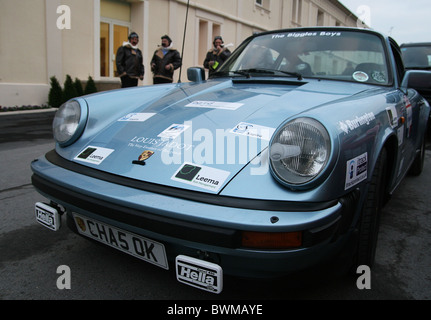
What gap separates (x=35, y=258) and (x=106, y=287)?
1.74 feet

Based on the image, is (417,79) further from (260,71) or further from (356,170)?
(356,170)

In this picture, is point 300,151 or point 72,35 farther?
point 72,35

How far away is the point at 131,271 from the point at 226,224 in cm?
80

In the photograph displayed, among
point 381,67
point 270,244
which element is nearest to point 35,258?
point 270,244

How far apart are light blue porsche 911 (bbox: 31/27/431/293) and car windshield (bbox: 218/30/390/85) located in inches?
6.3

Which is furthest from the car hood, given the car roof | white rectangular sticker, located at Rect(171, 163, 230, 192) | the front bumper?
the car roof

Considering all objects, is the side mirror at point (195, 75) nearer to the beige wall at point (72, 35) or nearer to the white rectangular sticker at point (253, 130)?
the white rectangular sticker at point (253, 130)

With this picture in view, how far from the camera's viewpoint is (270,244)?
4.21ft

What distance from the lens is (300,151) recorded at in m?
1.40

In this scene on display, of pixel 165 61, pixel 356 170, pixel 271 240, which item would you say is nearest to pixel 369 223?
pixel 356 170

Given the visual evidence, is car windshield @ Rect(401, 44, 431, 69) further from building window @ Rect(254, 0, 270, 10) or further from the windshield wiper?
building window @ Rect(254, 0, 270, 10)

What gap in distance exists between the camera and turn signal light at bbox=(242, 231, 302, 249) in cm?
127

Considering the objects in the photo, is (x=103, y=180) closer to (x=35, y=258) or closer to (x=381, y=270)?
(x=35, y=258)

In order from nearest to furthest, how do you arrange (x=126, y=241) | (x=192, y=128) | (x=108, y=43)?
(x=126, y=241), (x=192, y=128), (x=108, y=43)
